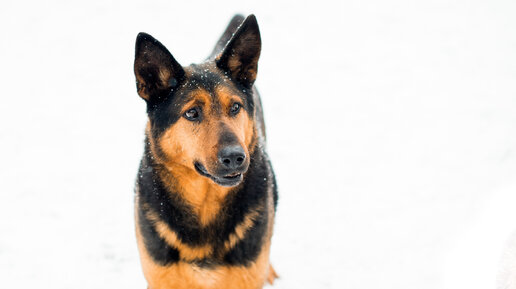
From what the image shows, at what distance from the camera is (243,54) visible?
3.39m

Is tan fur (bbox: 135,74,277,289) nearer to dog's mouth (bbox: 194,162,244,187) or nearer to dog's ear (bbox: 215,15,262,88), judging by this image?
dog's mouth (bbox: 194,162,244,187)

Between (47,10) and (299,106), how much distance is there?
678cm

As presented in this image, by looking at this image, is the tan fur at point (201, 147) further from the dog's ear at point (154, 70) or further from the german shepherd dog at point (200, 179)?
the dog's ear at point (154, 70)

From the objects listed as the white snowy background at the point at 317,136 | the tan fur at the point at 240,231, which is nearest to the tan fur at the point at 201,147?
the tan fur at the point at 240,231

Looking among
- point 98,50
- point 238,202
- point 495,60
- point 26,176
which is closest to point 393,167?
point 238,202

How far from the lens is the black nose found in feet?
9.48

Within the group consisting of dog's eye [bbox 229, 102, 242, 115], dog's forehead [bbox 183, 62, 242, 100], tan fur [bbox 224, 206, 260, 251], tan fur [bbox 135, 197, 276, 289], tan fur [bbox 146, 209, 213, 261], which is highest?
dog's forehead [bbox 183, 62, 242, 100]

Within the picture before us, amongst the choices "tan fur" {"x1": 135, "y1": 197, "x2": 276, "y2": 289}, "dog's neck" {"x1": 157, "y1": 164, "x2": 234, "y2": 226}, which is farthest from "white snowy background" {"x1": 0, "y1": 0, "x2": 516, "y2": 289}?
"dog's neck" {"x1": 157, "y1": 164, "x2": 234, "y2": 226}

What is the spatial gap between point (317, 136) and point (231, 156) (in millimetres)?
4452

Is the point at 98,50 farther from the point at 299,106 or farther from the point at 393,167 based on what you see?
the point at 393,167

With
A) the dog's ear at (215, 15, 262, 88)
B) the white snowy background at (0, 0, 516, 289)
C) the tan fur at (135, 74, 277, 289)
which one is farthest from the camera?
the white snowy background at (0, 0, 516, 289)

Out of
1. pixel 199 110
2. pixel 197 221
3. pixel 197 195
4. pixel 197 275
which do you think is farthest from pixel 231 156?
pixel 197 275

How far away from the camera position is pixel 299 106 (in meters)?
8.02

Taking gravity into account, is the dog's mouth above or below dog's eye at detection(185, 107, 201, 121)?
below
